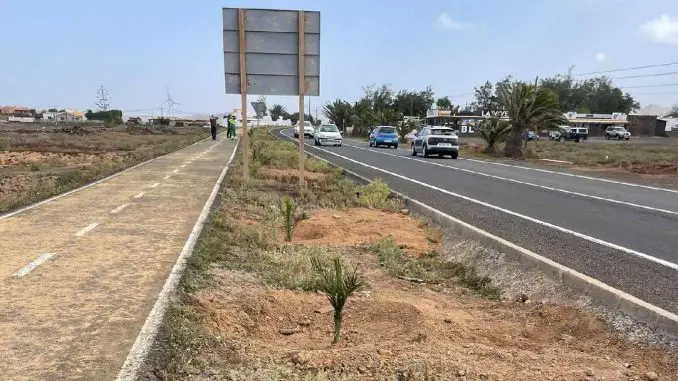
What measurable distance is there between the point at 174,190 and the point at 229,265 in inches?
257

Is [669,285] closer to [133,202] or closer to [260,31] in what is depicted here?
[133,202]

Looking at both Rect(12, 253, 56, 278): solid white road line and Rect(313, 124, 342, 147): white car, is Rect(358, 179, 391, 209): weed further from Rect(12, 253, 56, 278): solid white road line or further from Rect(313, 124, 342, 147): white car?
Rect(313, 124, 342, 147): white car

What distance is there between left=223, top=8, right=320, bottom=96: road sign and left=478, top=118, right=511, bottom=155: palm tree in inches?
887

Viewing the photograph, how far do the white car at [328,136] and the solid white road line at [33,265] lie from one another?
36034mm

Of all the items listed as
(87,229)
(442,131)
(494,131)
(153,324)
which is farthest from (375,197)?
(494,131)

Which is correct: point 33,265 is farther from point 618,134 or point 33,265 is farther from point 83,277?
point 618,134

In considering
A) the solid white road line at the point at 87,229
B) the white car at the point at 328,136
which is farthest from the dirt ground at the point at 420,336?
the white car at the point at 328,136

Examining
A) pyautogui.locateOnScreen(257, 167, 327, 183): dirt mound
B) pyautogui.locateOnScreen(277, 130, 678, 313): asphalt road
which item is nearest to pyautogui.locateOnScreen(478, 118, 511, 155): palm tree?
pyautogui.locateOnScreen(277, 130, 678, 313): asphalt road

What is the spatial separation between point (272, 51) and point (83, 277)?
928cm

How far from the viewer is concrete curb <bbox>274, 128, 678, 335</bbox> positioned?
185 inches

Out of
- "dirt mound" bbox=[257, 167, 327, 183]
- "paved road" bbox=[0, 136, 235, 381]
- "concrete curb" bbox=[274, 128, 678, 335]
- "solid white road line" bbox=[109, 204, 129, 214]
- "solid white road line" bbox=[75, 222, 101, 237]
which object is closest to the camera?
"paved road" bbox=[0, 136, 235, 381]

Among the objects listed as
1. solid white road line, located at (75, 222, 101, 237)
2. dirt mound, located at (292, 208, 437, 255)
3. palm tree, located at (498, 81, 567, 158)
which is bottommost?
dirt mound, located at (292, 208, 437, 255)

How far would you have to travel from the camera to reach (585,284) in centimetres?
572

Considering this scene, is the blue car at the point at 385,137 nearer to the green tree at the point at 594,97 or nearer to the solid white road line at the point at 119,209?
the solid white road line at the point at 119,209
